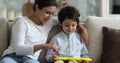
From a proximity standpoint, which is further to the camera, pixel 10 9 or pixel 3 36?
pixel 10 9

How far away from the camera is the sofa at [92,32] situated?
2.04 metres

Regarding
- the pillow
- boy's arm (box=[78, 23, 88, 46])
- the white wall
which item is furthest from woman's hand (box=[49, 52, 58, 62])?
the white wall

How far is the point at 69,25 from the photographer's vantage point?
76.9 inches

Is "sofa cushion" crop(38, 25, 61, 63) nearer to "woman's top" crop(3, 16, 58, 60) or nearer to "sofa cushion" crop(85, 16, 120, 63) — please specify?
"woman's top" crop(3, 16, 58, 60)

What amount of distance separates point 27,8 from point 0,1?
1.43m

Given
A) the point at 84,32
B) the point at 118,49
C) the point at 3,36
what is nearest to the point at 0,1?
the point at 3,36

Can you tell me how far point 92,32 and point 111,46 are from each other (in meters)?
0.21

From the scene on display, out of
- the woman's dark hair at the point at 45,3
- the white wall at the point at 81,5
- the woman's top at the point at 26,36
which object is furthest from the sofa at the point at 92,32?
the white wall at the point at 81,5

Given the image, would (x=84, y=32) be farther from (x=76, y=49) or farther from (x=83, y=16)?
(x=83, y=16)

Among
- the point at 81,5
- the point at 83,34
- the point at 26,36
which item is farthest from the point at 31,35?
the point at 81,5

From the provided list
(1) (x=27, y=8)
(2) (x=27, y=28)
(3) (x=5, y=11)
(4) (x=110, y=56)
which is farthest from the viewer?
(3) (x=5, y=11)

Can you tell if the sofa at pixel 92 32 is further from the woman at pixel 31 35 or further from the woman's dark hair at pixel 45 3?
the woman's dark hair at pixel 45 3

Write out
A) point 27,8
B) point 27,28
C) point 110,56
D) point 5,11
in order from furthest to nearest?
point 5,11 < point 27,8 < point 110,56 < point 27,28

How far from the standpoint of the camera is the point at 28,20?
6.35ft
